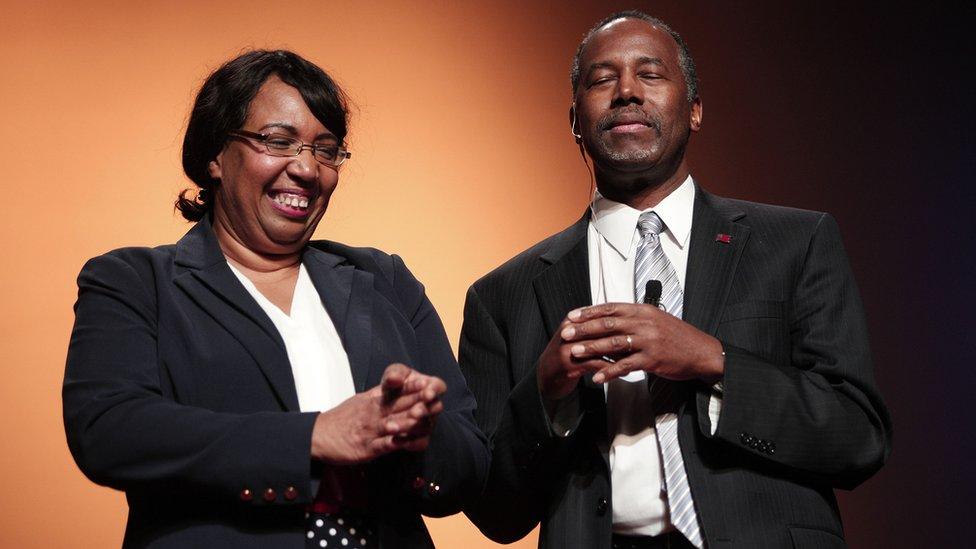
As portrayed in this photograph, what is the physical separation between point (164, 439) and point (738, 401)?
1.00 m

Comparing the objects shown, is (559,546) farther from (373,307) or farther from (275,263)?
(275,263)

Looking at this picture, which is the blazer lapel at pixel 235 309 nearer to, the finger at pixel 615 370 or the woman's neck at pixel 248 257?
the woman's neck at pixel 248 257

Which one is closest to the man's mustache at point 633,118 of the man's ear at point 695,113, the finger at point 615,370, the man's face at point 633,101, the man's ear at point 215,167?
the man's face at point 633,101

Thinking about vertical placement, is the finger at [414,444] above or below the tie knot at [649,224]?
below

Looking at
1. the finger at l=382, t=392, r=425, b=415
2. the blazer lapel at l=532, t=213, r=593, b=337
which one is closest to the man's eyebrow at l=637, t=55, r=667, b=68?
the blazer lapel at l=532, t=213, r=593, b=337

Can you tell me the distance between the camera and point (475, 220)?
3574 millimetres

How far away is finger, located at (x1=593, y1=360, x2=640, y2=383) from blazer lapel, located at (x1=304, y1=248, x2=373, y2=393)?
1.35ft

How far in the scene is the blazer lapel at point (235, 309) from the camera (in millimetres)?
1919

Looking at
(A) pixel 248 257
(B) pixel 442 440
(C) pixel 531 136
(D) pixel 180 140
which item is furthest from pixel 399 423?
(C) pixel 531 136

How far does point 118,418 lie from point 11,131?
5.51 feet

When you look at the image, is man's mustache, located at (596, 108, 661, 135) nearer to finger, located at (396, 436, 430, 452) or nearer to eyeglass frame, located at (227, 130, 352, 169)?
eyeglass frame, located at (227, 130, 352, 169)

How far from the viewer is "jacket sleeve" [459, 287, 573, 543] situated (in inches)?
85.7

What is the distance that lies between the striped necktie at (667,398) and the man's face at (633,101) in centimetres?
14

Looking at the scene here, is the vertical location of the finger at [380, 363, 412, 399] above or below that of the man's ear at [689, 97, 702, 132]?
below
